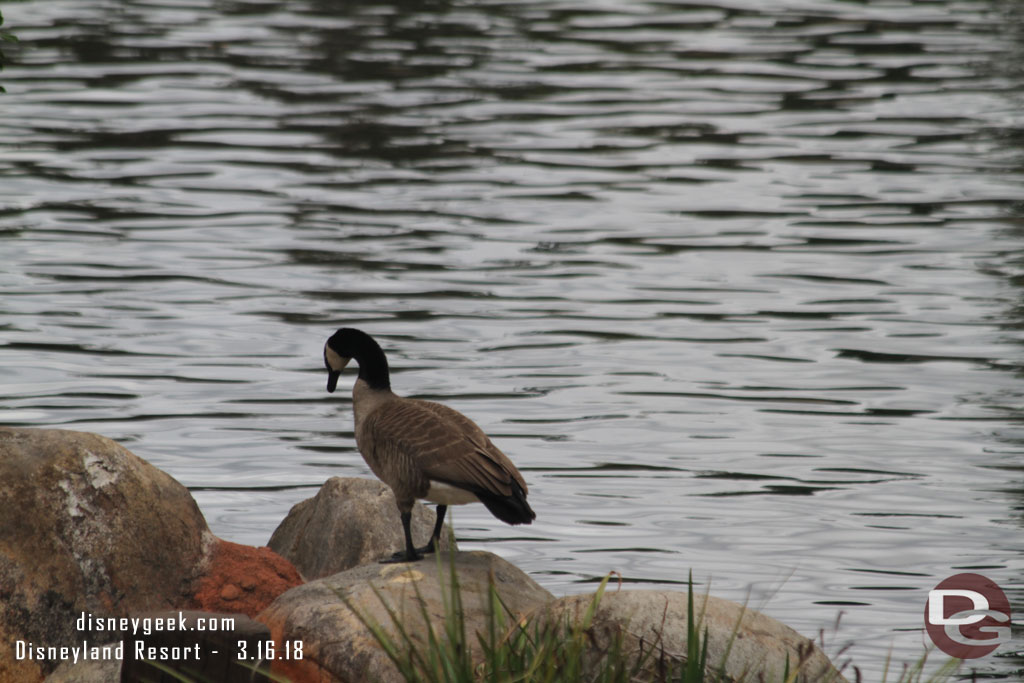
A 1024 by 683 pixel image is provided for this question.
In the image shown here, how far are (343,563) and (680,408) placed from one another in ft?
14.7

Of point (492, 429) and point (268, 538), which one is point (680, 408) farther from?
point (268, 538)

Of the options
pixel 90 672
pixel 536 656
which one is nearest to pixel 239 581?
pixel 90 672

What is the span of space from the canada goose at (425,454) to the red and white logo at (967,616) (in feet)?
8.33

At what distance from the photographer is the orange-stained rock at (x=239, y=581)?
8359mm

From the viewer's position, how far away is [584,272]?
658 inches

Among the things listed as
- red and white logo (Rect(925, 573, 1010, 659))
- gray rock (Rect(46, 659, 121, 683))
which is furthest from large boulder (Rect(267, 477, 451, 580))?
red and white logo (Rect(925, 573, 1010, 659))

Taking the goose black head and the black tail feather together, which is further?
the goose black head

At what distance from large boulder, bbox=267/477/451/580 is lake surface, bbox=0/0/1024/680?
865mm

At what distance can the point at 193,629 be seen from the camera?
20.7ft

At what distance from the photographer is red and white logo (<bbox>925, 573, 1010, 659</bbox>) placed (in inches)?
347

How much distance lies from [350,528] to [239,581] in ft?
2.62

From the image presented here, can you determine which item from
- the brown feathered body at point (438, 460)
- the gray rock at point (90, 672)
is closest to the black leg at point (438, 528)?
the brown feathered body at point (438, 460)

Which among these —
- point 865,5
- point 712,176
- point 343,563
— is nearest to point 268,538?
point 343,563

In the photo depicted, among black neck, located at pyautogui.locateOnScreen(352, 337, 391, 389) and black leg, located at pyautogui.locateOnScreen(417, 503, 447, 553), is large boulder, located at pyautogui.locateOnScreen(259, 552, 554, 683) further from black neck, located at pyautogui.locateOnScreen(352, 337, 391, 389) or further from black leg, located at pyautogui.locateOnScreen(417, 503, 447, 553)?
black neck, located at pyautogui.locateOnScreen(352, 337, 391, 389)
